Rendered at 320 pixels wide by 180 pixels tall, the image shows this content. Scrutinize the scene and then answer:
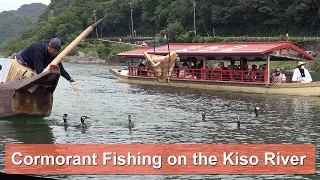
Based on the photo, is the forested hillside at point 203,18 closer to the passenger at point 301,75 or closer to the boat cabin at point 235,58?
the boat cabin at point 235,58

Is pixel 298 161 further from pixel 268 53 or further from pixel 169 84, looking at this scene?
pixel 169 84

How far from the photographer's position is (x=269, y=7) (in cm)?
8894

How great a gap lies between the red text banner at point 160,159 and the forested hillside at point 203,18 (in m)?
54.7

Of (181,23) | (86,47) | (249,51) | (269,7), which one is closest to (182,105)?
(249,51)

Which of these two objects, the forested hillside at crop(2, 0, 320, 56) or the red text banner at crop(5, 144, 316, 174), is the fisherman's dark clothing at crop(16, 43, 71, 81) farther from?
the forested hillside at crop(2, 0, 320, 56)

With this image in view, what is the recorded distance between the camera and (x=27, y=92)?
19.3 metres

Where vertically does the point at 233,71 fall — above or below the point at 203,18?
below

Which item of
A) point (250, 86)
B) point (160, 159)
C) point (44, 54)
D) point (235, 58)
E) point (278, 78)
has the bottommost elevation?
point (160, 159)

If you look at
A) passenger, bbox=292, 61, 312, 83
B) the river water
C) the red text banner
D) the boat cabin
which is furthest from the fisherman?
passenger, bbox=292, 61, 312, 83

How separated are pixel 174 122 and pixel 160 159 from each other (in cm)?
652

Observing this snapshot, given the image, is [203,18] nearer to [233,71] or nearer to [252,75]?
[233,71]

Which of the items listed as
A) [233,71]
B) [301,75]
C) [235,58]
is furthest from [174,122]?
[235,58]

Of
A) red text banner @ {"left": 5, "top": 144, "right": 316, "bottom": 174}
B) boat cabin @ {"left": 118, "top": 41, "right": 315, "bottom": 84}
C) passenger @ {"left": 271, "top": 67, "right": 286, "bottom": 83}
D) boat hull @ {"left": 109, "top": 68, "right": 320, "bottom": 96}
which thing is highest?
boat cabin @ {"left": 118, "top": 41, "right": 315, "bottom": 84}

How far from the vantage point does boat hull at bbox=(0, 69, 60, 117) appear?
62.2 feet
